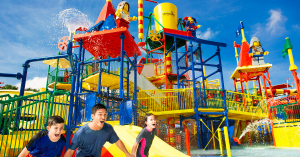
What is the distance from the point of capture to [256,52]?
637 inches

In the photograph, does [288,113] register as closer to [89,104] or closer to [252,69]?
[252,69]

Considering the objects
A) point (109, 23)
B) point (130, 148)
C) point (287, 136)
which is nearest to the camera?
point (130, 148)

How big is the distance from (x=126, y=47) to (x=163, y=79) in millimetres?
7841

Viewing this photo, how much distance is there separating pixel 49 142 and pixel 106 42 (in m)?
8.04

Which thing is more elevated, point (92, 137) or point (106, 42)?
point (106, 42)

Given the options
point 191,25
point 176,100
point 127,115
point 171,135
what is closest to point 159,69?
point 191,25

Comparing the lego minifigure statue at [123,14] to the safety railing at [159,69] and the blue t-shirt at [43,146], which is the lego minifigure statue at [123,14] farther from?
the blue t-shirt at [43,146]

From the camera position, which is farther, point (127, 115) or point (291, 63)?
point (291, 63)

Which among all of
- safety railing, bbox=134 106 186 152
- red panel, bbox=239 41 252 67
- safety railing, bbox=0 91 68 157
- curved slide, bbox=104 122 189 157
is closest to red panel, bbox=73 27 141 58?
safety railing, bbox=134 106 186 152

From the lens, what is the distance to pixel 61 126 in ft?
9.12

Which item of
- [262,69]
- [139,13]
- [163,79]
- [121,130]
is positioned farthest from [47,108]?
[262,69]

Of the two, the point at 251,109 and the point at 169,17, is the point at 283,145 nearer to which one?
the point at 251,109

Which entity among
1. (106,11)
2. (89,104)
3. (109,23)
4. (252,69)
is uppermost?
(106,11)

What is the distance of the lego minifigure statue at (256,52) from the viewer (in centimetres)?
1591
